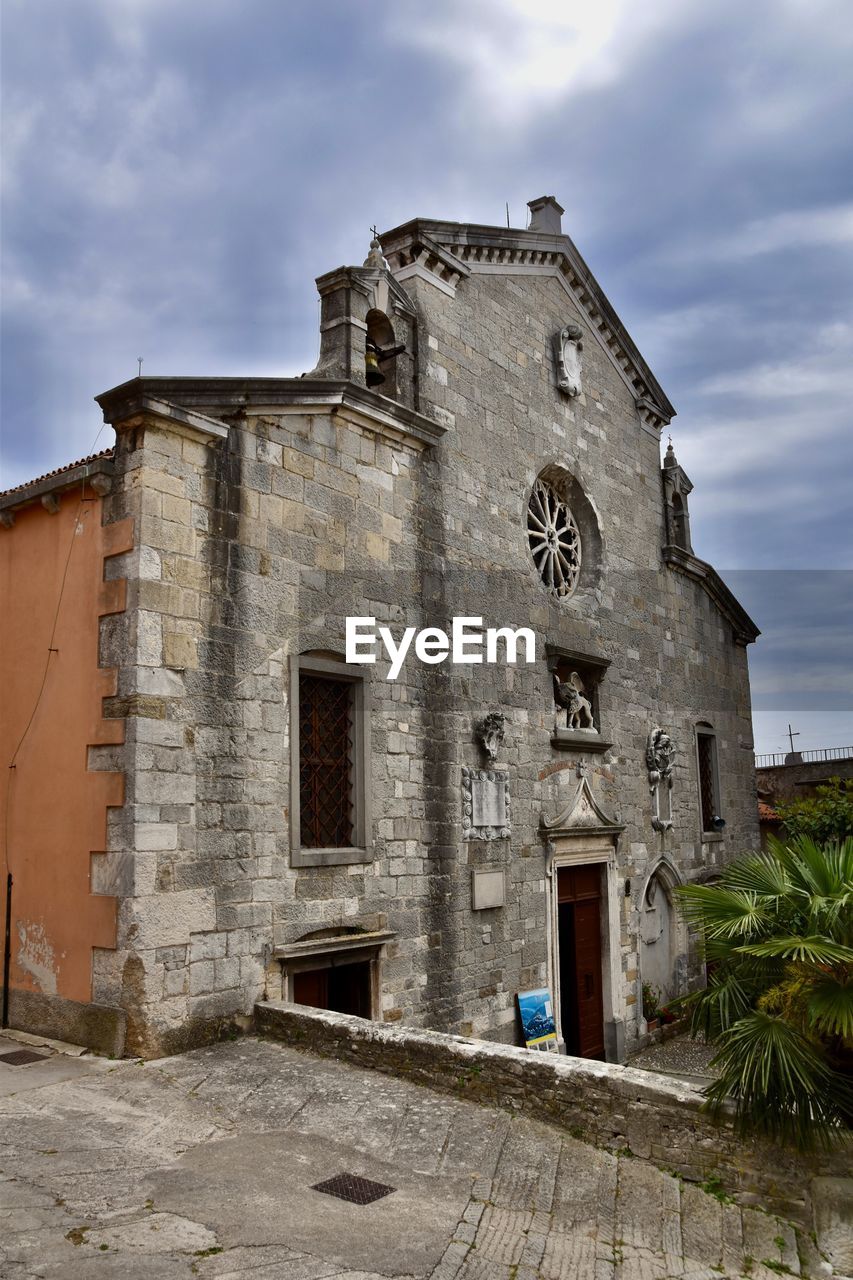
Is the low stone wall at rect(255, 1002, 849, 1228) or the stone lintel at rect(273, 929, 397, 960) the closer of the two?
the low stone wall at rect(255, 1002, 849, 1228)

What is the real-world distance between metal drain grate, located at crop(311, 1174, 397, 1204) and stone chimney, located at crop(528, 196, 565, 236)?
1227cm

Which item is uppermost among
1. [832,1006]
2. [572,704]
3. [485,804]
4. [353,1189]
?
[572,704]

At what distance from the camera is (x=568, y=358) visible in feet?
43.5

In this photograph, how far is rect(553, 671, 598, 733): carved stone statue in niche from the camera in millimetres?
12227

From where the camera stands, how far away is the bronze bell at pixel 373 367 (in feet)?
33.7

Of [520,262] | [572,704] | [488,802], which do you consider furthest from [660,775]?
[520,262]

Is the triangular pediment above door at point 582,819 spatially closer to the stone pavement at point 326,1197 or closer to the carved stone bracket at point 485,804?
the carved stone bracket at point 485,804

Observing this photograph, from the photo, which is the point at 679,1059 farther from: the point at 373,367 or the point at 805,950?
the point at 373,367

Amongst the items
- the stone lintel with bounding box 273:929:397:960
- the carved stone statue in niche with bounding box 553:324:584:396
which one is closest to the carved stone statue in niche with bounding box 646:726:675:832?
the carved stone statue in niche with bounding box 553:324:584:396

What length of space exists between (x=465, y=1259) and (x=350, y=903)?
14.6 feet

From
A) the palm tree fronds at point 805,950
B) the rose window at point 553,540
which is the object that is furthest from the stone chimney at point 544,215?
the palm tree fronds at point 805,950

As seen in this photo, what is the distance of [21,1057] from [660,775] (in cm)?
941

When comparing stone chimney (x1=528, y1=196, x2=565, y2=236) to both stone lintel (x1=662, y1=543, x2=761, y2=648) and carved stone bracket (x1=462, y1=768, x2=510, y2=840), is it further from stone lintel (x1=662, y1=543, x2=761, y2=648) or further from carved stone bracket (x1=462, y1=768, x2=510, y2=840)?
carved stone bracket (x1=462, y1=768, x2=510, y2=840)

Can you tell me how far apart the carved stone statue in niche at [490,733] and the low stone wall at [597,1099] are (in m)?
3.87
